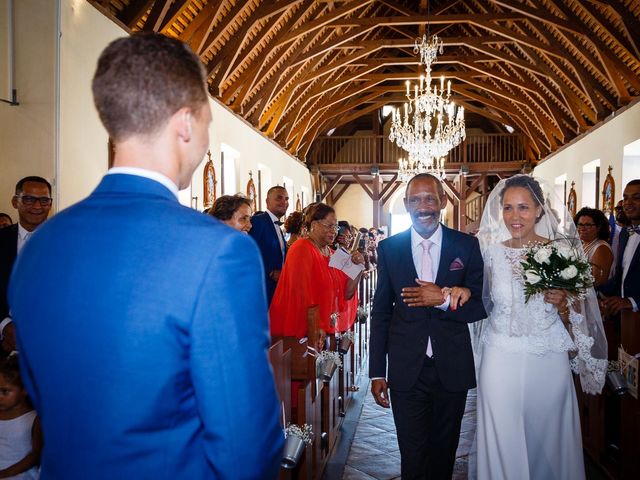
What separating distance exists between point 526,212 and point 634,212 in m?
2.09

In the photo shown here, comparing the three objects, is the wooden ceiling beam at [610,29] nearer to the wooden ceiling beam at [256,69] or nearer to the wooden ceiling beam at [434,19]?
the wooden ceiling beam at [434,19]

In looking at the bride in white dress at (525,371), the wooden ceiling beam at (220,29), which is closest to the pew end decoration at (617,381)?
the bride in white dress at (525,371)

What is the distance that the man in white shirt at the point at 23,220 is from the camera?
359 centimetres

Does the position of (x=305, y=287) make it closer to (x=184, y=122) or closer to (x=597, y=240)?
(x=597, y=240)

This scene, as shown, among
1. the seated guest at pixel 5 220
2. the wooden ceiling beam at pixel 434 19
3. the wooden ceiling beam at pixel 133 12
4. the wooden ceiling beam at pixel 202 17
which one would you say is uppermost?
the wooden ceiling beam at pixel 434 19

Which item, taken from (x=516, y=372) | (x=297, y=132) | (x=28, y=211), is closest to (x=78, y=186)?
(x=28, y=211)

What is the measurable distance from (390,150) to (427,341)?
1766cm

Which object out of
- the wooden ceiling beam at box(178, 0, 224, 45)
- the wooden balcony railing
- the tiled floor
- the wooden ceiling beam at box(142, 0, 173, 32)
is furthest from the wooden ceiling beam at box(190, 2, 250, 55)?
the wooden balcony railing

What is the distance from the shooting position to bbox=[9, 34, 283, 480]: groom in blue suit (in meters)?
0.98

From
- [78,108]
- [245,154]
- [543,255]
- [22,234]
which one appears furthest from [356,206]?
[543,255]

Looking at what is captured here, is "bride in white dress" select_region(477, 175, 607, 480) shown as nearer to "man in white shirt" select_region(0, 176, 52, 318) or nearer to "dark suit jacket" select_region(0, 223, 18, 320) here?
"man in white shirt" select_region(0, 176, 52, 318)

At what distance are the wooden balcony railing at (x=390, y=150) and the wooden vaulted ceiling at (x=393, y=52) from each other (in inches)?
35.3

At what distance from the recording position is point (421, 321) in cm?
286

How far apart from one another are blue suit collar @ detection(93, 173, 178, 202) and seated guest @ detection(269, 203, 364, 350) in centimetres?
335
